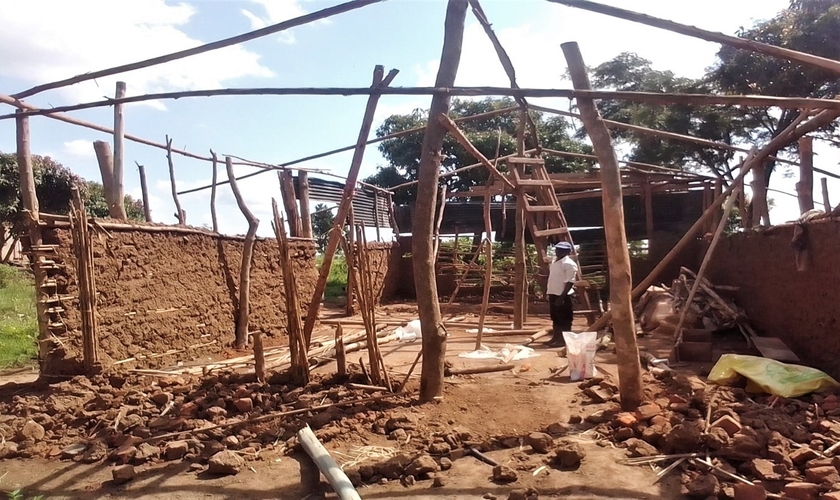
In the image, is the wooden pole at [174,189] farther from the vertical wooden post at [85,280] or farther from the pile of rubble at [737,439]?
the pile of rubble at [737,439]

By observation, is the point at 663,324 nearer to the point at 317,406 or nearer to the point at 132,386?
the point at 317,406

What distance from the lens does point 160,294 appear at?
6957 millimetres

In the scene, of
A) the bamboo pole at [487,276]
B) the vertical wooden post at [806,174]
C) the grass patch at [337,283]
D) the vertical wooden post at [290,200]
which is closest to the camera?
the vertical wooden post at [806,174]

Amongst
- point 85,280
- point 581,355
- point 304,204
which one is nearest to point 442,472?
point 581,355

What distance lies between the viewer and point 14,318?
10398 mm

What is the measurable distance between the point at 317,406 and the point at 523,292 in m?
5.18

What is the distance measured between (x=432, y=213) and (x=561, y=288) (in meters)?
3.55

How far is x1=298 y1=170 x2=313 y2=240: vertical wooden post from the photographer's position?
35.9 feet

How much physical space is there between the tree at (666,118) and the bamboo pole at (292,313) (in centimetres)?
1139

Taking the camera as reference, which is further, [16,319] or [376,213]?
[376,213]

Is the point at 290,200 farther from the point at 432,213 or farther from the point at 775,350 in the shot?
the point at 775,350

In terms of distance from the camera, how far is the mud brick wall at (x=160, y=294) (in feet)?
19.3

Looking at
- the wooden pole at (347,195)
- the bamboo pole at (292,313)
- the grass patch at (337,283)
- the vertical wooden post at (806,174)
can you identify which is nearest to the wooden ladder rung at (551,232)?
the vertical wooden post at (806,174)

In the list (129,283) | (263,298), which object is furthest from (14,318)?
(129,283)
